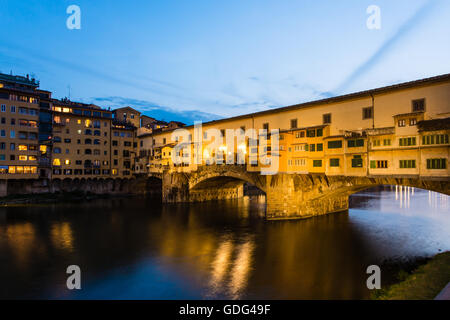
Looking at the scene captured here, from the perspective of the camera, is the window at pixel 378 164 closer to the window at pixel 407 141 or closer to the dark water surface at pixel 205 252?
the window at pixel 407 141

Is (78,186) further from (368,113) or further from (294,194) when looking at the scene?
(368,113)

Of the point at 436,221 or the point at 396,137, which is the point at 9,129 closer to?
the point at 396,137

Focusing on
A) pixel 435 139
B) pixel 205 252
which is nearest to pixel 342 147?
pixel 435 139

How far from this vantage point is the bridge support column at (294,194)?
35.0 meters

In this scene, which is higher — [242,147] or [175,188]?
[242,147]

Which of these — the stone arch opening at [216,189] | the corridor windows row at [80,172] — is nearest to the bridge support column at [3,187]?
the corridor windows row at [80,172]

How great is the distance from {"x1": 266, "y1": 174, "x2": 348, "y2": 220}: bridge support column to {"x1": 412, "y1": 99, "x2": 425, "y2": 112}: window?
12.4m

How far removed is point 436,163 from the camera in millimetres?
22641

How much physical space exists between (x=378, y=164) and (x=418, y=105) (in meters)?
6.31
